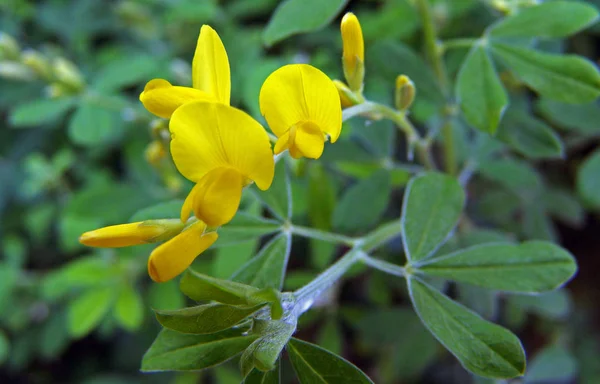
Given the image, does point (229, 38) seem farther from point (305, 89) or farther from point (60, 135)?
point (305, 89)

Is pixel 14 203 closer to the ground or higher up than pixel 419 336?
higher up

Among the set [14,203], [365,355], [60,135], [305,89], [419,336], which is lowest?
[365,355]

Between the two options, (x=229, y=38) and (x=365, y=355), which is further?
(x=365, y=355)

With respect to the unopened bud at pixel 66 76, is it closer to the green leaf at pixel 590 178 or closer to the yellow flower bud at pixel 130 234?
the yellow flower bud at pixel 130 234

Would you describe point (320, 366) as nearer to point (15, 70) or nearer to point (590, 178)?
point (590, 178)

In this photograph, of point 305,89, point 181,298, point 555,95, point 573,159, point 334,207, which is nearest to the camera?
point 305,89

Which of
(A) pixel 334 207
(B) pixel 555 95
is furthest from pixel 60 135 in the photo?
(B) pixel 555 95

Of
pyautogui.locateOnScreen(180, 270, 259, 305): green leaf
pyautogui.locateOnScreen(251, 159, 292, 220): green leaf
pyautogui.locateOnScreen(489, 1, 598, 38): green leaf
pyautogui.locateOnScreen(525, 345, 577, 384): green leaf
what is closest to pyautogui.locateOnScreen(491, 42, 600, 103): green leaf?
pyautogui.locateOnScreen(489, 1, 598, 38): green leaf
